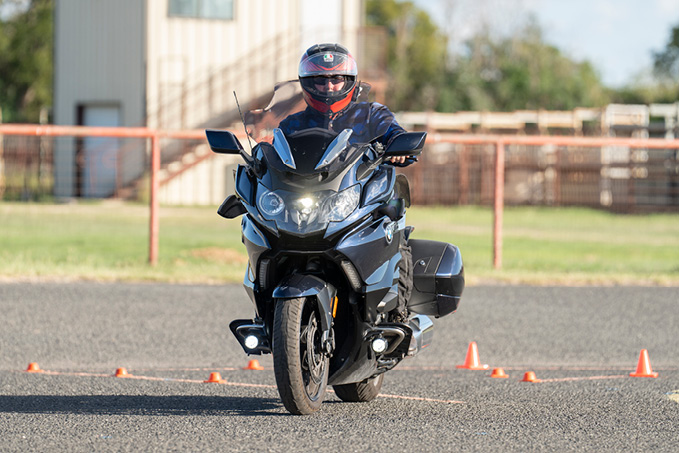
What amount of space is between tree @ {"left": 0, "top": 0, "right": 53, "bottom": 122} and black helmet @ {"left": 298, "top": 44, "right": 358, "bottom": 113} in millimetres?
55428

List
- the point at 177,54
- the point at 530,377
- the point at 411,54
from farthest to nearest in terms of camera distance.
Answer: the point at 411,54 < the point at 177,54 < the point at 530,377

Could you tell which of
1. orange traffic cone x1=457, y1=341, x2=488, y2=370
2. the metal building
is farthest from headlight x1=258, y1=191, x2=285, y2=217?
the metal building

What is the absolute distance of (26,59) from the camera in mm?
60875

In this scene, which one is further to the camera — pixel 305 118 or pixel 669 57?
pixel 669 57

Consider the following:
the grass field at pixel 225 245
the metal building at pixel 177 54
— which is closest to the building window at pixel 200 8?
the metal building at pixel 177 54

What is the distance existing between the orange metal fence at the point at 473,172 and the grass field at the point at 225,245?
543 centimetres

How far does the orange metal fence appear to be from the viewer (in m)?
30.9

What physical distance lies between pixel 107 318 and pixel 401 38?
200 ft

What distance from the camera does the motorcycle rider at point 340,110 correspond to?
6141 mm

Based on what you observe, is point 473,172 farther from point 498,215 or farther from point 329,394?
point 329,394

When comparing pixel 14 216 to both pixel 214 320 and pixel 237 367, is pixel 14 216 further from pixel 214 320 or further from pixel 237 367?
pixel 237 367

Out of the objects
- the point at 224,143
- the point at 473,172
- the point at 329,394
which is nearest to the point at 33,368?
the point at 329,394

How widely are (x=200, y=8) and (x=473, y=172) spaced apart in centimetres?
918

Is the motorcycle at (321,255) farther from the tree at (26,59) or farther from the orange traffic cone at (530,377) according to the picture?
the tree at (26,59)
